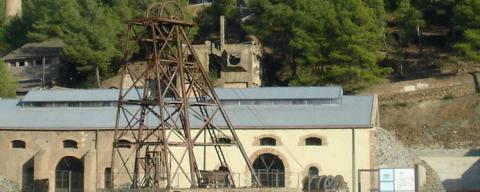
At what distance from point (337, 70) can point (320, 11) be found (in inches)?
307

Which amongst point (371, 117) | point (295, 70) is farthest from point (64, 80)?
point (371, 117)

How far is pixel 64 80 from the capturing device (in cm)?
8044

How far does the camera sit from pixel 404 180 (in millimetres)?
36688

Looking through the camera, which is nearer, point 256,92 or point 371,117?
point 371,117

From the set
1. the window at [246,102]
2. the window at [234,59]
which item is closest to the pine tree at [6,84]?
the window at [234,59]

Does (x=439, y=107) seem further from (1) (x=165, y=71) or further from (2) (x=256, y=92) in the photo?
(1) (x=165, y=71)

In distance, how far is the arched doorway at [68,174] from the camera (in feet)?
180

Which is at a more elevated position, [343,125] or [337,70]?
[337,70]

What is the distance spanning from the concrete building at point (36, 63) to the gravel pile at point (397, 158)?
1364 inches

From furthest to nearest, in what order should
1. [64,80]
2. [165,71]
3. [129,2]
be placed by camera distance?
[129,2] → [64,80] → [165,71]

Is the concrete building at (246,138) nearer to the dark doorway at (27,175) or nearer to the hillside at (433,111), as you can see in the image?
the dark doorway at (27,175)

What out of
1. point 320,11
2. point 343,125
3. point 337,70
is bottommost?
point 343,125

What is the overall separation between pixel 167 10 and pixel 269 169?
1246 cm

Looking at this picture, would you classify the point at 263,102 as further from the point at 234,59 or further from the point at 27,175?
the point at 234,59
